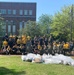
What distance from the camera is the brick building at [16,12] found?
3651 inches

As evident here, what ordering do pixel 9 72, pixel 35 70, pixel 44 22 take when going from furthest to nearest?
1. pixel 44 22
2. pixel 35 70
3. pixel 9 72

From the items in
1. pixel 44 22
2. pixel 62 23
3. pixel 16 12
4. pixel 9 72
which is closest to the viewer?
pixel 9 72

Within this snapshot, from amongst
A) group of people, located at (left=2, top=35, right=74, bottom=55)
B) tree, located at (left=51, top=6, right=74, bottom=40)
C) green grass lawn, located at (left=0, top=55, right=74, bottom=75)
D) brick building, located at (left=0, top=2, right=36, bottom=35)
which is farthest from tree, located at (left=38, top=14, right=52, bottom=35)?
green grass lawn, located at (left=0, top=55, right=74, bottom=75)

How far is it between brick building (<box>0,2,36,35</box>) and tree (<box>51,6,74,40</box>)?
4464 centimetres

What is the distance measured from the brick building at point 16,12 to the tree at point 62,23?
44642 mm

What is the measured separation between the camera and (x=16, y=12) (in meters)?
94.5

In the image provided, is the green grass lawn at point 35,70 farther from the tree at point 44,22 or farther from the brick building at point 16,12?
the brick building at point 16,12

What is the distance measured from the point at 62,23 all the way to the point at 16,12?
49.4m

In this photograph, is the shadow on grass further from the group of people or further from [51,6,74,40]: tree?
[51,6,74,40]: tree

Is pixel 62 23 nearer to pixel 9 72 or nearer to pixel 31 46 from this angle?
pixel 31 46

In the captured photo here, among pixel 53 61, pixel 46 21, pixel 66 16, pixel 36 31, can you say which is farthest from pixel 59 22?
pixel 53 61

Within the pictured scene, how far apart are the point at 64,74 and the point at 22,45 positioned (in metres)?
11.5

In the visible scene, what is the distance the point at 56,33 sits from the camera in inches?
1857

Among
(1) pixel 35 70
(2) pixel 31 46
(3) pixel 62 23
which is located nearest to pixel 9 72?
(1) pixel 35 70
